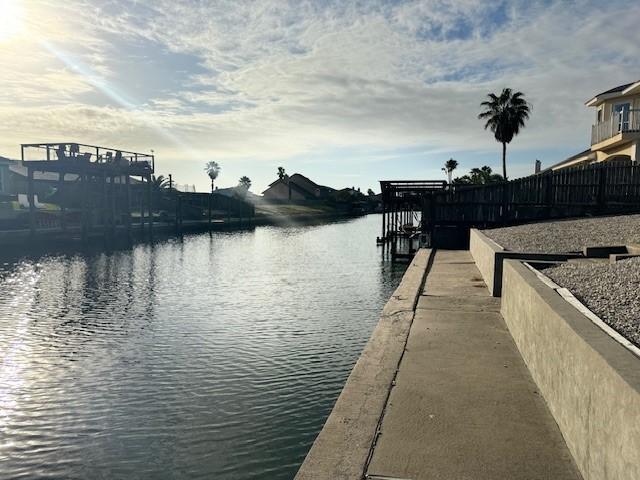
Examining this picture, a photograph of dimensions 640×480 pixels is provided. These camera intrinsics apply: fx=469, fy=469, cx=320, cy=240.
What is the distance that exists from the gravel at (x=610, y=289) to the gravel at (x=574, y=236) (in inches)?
165

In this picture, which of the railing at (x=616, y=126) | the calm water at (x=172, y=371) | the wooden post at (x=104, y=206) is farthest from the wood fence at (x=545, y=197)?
the wooden post at (x=104, y=206)

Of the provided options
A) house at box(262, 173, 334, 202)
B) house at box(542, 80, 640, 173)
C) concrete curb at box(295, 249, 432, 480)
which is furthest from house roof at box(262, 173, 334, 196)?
concrete curb at box(295, 249, 432, 480)

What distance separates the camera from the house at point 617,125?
77.8ft

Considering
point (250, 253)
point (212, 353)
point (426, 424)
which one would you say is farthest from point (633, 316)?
point (250, 253)

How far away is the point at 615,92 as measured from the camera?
88.1 ft

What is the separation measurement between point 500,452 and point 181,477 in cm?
402

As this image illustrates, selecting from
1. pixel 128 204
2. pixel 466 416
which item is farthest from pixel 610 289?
pixel 128 204

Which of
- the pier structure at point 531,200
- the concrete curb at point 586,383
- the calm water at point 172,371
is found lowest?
the calm water at point 172,371

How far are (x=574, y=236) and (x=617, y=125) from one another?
51.3ft

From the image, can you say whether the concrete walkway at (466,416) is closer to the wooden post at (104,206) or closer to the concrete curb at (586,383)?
the concrete curb at (586,383)

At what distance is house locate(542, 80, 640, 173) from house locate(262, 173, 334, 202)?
102566 mm

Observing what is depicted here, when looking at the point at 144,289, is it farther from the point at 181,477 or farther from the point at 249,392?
the point at 181,477

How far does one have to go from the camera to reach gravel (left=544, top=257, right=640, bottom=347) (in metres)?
4.70

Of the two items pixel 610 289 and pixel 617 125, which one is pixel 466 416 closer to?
pixel 610 289
